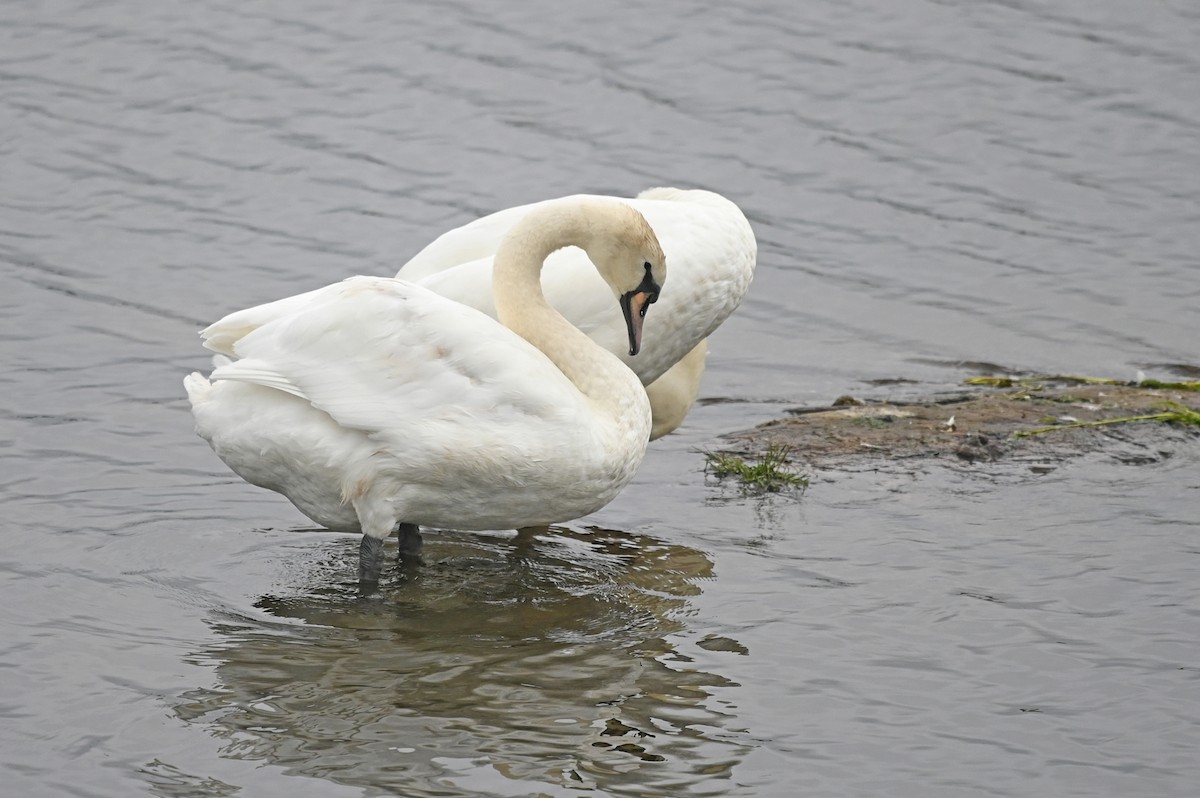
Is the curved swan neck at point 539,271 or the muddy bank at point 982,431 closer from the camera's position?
the curved swan neck at point 539,271

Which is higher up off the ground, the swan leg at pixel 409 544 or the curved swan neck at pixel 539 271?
the curved swan neck at pixel 539 271

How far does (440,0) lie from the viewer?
625 inches

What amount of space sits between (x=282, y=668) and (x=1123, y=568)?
324 cm

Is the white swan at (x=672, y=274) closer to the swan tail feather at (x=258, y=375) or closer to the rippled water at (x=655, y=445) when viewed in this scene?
the rippled water at (x=655, y=445)

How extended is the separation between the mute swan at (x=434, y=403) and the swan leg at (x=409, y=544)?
15.1 inches

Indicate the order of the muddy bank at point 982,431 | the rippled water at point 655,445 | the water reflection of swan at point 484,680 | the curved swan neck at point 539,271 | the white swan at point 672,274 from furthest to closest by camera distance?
the muddy bank at point 982,431, the white swan at point 672,274, the curved swan neck at point 539,271, the rippled water at point 655,445, the water reflection of swan at point 484,680

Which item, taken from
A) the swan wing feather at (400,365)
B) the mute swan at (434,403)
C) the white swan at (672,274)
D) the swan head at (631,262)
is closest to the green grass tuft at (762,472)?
the white swan at (672,274)

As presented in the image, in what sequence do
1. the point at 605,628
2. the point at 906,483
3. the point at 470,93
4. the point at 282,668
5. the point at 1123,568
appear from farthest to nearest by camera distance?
the point at 470,93 < the point at 906,483 < the point at 1123,568 < the point at 605,628 < the point at 282,668

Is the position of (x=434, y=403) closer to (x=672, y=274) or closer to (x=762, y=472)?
(x=672, y=274)

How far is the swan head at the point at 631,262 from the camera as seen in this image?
6.70 meters

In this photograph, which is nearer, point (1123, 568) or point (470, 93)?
point (1123, 568)

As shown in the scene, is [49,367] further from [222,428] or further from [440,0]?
[440,0]

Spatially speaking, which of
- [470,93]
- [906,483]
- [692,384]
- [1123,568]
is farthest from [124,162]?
[1123,568]

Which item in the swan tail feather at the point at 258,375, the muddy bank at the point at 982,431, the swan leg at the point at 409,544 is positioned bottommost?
the swan leg at the point at 409,544
